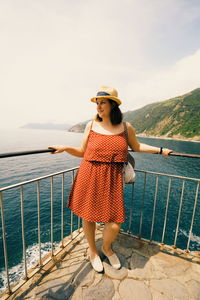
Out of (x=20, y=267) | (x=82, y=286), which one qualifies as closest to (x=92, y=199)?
(x=82, y=286)

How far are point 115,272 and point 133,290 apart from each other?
333 mm

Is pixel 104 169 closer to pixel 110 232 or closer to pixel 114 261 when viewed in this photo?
pixel 110 232

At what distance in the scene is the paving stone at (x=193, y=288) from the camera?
203 centimetres

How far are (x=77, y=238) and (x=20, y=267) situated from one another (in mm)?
8914

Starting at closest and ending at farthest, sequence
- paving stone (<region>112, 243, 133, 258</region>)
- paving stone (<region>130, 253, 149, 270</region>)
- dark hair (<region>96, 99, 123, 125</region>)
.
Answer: dark hair (<region>96, 99, 123, 125</region>) → paving stone (<region>130, 253, 149, 270</region>) → paving stone (<region>112, 243, 133, 258</region>)

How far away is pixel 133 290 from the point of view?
6.82 ft

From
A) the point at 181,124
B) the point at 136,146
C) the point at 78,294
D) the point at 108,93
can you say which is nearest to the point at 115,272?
the point at 78,294

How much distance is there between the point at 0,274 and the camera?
343 inches

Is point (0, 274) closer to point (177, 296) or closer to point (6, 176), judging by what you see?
point (177, 296)

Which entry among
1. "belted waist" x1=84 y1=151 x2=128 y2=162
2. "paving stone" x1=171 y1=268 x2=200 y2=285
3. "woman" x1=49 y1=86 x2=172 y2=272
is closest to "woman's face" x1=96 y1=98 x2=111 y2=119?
"woman" x1=49 y1=86 x2=172 y2=272

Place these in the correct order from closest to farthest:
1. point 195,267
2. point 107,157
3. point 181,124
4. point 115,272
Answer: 1. point 107,157
2. point 115,272
3. point 195,267
4. point 181,124

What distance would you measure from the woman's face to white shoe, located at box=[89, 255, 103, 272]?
83.8 inches

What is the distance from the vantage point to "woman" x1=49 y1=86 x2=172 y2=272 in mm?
2115

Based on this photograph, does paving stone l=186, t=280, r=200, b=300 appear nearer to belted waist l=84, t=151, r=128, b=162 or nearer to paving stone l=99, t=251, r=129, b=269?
paving stone l=99, t=251, r=129, b=269
